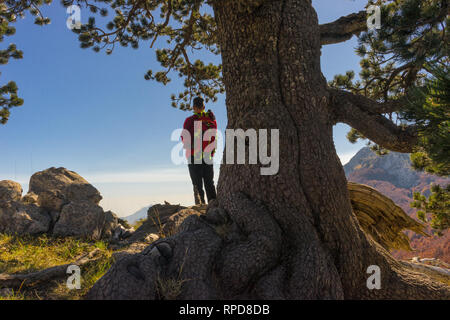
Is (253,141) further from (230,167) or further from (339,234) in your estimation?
(339,234)

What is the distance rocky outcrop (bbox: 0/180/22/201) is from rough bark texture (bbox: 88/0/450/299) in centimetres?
675

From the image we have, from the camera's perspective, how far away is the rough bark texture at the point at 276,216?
2295 mm

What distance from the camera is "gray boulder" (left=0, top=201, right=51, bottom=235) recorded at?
6371 millimetres

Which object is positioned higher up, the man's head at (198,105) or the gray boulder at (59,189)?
the man's head at (198,105)

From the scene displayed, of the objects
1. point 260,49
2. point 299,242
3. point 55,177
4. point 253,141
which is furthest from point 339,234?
point 55,177

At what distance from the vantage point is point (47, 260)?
424 cm

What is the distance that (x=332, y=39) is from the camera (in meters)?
4.89

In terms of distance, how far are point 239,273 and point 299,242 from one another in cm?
82

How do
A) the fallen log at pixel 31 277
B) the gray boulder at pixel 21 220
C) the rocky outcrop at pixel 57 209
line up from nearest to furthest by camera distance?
the fallen log at pixel 31 277, the gray boulder at pixel 21 220, the rocky outcrop at pixel 57 209

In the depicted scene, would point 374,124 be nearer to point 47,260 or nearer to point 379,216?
point 379,216

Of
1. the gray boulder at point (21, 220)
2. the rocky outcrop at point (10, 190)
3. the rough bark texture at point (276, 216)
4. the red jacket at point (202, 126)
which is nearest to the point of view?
the rough bark texture at point (276, 216)

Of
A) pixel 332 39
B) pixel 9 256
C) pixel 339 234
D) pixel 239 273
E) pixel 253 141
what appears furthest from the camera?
pixel 332 39

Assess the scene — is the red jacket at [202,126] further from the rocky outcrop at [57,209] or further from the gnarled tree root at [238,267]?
the rocky outcrop at [57,209]

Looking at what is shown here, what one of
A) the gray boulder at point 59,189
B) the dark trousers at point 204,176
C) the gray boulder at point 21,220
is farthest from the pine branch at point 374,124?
the gray boulder at point 21,220
